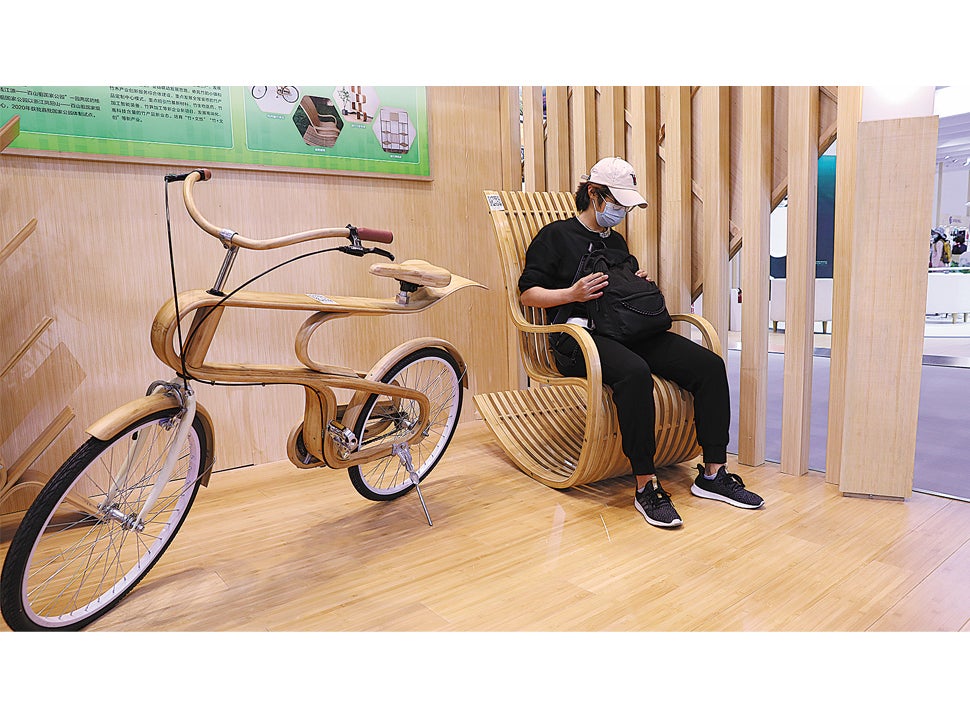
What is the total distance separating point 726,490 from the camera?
8.68 feet

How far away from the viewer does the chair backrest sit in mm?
3000

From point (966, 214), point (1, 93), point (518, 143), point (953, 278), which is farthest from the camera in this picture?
point (966, 214)

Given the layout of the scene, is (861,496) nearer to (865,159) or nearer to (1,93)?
(865,159)

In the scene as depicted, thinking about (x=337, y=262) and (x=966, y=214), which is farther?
(x=966, y=214)

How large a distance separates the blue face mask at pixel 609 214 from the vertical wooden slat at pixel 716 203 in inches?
18.6

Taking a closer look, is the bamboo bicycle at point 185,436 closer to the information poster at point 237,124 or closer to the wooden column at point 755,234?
the information poster at point 237,124

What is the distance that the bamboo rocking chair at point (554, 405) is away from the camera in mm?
2656

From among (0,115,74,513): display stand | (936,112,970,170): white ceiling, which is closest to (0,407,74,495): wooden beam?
(0,115,74,513): display stand

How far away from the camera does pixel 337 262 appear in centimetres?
349

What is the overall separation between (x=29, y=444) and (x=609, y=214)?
2.52 metres

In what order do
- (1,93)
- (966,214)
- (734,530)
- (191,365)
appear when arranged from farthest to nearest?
(966,214), (1,93), (734,530), (191,365)

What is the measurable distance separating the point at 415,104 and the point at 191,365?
222 centimetres

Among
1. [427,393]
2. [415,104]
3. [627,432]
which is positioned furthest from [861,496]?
[415,104]

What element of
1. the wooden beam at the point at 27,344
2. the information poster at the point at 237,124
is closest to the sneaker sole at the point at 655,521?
the information poster at the point at 237,124
